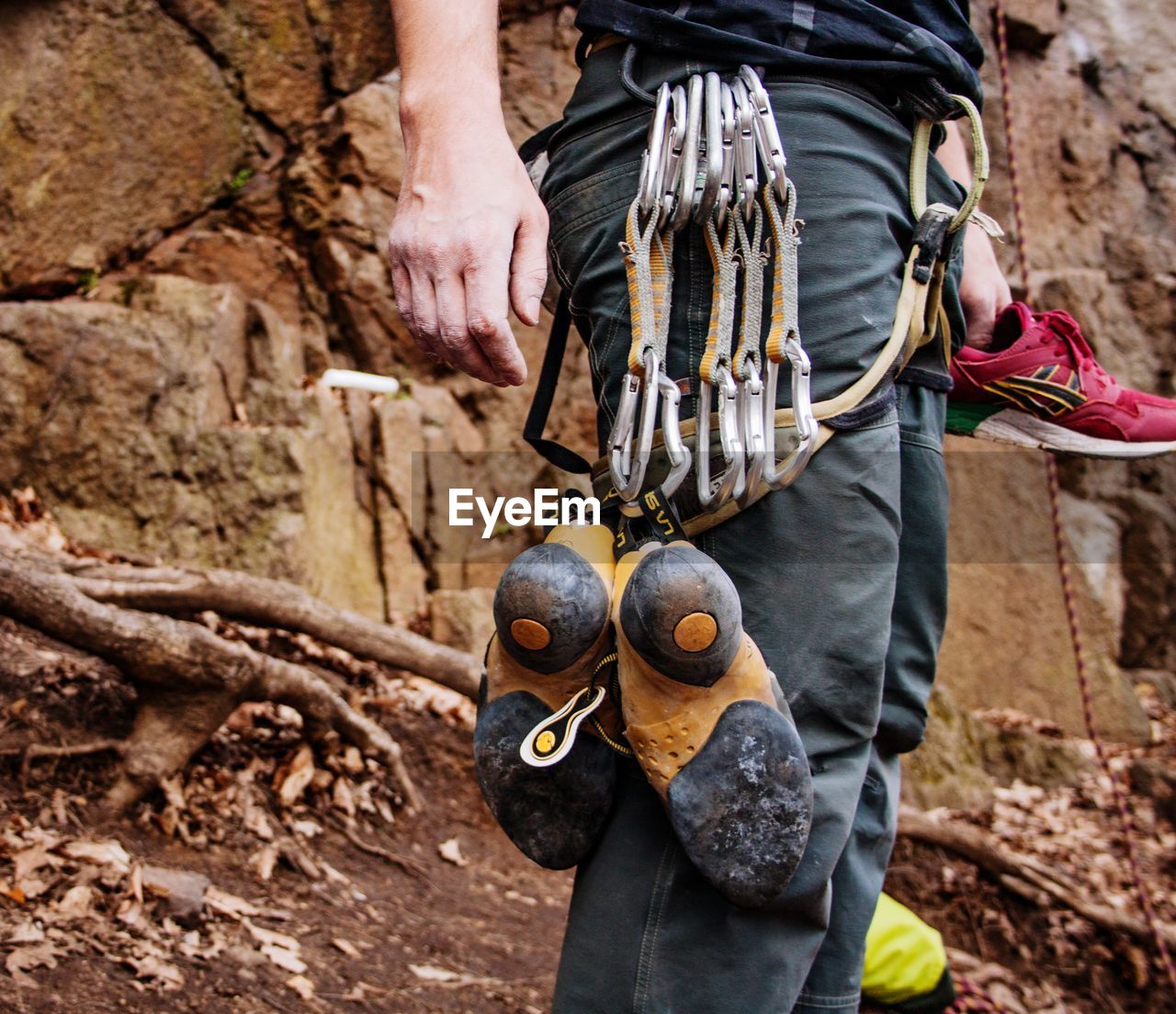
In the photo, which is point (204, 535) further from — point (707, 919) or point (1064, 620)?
point (1064, 620)

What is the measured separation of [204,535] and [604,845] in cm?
379

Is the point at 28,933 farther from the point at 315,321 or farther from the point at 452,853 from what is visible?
the point at 315,321

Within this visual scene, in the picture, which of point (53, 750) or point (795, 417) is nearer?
point (795, 417)

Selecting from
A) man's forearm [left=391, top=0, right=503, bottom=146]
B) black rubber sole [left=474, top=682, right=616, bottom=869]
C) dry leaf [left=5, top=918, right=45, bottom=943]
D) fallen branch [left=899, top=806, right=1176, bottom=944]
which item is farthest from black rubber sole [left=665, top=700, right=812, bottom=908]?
fallen branch [left=899, top=806, right=1176, bottom=944]

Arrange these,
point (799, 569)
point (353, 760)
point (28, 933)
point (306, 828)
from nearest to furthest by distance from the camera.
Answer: point (799, 569), point (28, 933), point (306, 828), point (353, 760)

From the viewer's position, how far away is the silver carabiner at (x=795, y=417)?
114 centimetres

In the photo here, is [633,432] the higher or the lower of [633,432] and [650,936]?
the higher

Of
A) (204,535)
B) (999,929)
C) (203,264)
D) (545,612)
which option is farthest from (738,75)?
(203,264)

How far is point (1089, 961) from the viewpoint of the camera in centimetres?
360

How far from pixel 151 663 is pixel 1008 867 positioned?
2.99 meters

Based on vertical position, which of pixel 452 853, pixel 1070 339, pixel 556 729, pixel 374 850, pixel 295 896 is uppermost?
pixel 1070 339

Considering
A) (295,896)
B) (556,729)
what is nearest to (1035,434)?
(556,729)

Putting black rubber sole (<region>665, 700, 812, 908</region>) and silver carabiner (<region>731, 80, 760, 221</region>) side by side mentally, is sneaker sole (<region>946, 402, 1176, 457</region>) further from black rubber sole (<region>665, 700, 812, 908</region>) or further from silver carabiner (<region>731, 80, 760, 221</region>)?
black rubber sole (<region>665, 700, 812, 908</region>)

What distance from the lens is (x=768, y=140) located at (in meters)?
1.20
